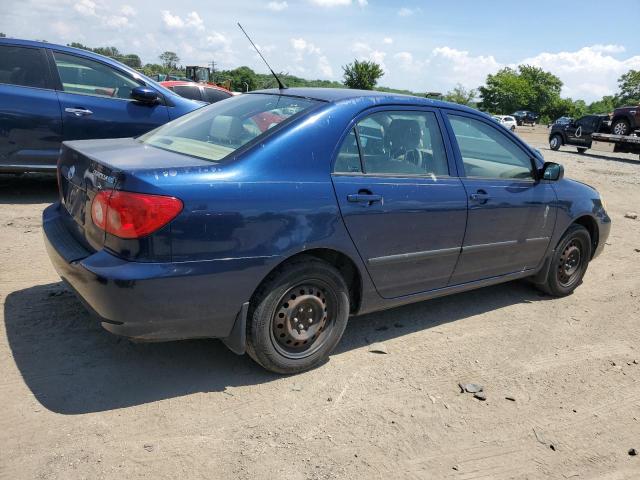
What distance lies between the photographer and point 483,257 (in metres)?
4.20

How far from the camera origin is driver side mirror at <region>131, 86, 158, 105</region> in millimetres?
6738

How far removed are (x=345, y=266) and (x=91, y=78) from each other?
15.8ft

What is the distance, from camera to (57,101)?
642 cm

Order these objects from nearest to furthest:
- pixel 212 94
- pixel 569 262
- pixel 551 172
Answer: pixel 551 172
pixel 569 262
pixel 212 94

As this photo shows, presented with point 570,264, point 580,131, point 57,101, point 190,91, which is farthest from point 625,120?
point 57,101

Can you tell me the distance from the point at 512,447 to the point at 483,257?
1639mm

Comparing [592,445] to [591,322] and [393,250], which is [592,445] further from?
[591,322]

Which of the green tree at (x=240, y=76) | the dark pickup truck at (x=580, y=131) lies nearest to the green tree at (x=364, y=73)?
Result: the green tree at (x=240, y=76)

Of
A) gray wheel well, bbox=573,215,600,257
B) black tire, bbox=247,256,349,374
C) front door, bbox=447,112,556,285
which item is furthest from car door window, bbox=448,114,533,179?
black tire, bbox=247,256,349,374

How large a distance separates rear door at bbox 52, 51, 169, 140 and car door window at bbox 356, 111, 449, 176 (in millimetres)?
4173

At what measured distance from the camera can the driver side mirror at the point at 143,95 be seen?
265 inches

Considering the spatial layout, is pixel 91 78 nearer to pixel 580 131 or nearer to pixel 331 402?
pixel 331 402

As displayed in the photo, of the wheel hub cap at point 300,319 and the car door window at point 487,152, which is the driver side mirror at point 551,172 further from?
the wheel hub cap at point 300,319

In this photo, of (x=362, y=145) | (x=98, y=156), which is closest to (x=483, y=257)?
(x=362, y=145)
